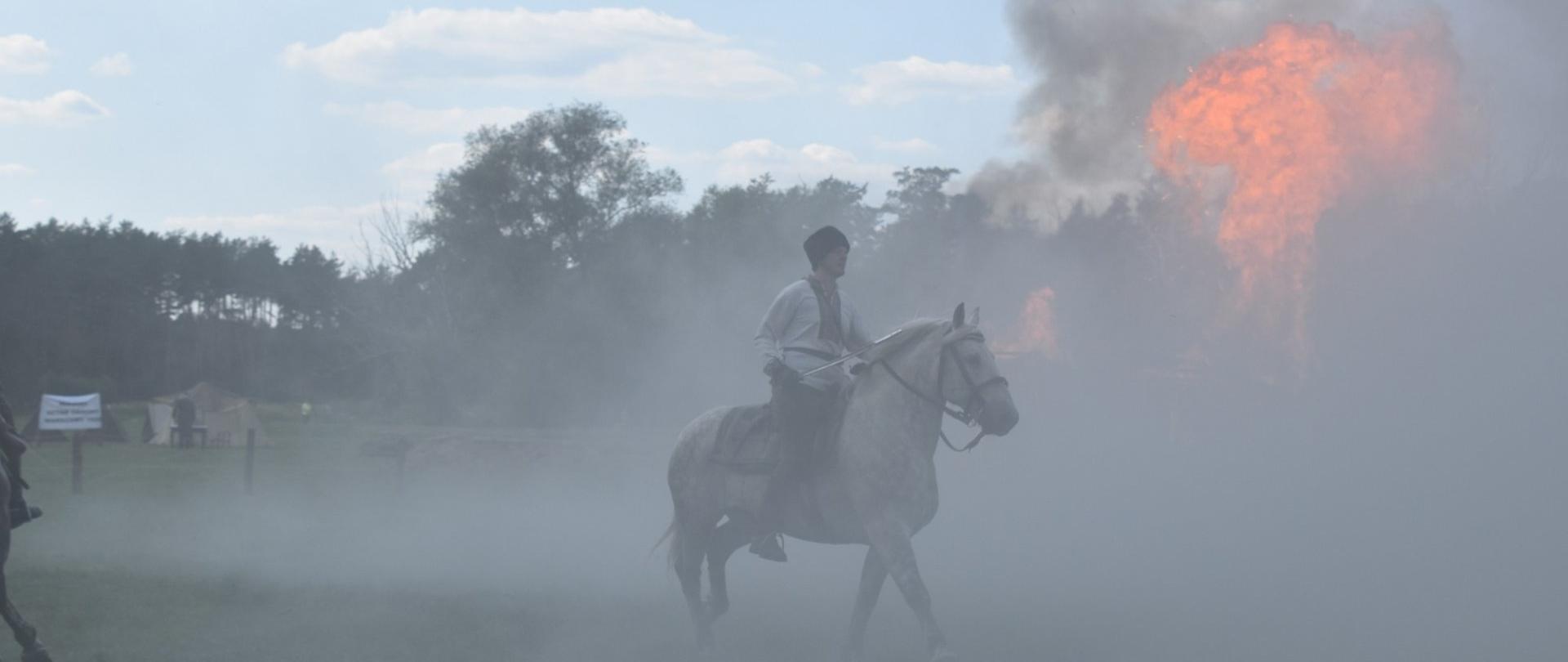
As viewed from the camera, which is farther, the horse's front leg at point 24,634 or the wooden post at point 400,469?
the wooden post at point 400,469

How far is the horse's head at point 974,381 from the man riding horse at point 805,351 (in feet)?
3.06

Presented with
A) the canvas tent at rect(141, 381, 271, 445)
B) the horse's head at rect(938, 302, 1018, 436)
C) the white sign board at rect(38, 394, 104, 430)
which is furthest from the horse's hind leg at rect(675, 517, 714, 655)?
the canvas tent at rect(141, 381, 271, 445)

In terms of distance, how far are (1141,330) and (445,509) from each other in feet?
43.1

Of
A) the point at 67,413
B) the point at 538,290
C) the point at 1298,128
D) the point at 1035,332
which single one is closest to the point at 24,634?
the point at 1298,128

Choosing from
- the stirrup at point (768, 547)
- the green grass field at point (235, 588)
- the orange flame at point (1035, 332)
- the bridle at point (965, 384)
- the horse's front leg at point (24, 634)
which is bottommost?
the green grass field at point (235, 588)

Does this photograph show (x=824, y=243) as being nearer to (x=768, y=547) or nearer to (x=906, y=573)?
(x=768, y=547)

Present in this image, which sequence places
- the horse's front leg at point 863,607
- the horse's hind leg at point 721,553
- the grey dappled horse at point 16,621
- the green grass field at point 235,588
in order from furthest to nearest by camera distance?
the horse's hind leg at point 721,553, the green grass field at point 235,588, the horse's front leg at point 863,607, the grey dappled horse at point 16,621

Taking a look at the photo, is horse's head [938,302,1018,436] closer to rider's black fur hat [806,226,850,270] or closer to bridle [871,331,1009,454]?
bridle [871,331,1009,454]

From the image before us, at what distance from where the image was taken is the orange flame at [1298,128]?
59.3ft

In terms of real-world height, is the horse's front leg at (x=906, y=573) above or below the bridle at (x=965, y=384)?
below

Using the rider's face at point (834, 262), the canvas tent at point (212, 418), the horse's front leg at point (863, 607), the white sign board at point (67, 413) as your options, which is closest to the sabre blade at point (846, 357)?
the rider's face at point (834, 262)

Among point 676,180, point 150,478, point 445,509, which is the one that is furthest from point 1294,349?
point 676,180

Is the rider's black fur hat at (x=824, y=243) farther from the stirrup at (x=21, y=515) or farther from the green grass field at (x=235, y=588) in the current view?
the stirrup at (x=21, y=515)

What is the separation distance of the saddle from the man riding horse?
6 centimetres
